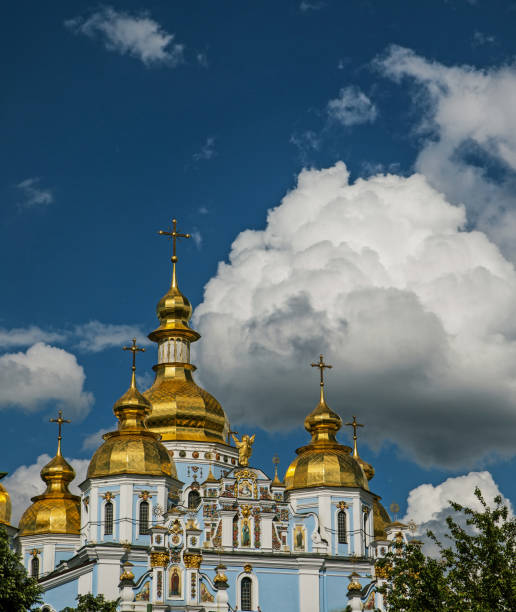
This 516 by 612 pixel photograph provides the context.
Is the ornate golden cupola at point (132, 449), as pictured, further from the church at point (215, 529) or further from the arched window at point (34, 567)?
the arched window at point (34, 567)

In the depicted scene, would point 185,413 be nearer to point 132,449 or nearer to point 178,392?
point 178,392

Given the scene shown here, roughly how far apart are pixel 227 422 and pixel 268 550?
40.7 feet

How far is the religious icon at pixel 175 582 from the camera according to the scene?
5397cm

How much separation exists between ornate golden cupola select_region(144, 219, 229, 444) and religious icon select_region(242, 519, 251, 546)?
8960mm

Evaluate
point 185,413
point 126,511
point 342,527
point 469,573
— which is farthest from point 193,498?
point 469,573

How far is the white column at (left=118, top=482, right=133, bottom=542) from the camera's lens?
56906mm

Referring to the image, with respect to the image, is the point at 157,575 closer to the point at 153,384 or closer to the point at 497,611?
the point at 153,384

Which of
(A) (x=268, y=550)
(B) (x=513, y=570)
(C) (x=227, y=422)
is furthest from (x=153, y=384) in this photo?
(B) (x=513, y=570)

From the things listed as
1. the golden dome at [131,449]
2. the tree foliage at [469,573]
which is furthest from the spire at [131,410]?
the tree foliage at [469,573]

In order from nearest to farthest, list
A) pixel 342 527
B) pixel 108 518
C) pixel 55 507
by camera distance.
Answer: pixel 108 518, pixel 342 527, pixel 55 507

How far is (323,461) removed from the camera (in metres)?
61.5

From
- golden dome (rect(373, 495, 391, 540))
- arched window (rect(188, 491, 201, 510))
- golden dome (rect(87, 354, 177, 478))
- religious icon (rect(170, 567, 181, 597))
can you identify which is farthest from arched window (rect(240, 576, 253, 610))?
golden dome (rect(373, 495, 391, 540))

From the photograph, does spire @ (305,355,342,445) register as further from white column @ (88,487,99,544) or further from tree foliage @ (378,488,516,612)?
tree foliage @ (378,488,516,612)

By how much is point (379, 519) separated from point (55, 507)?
57.4ft
